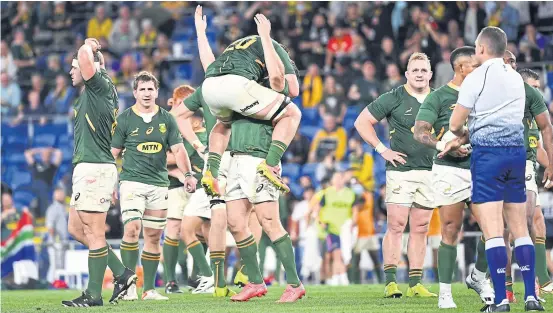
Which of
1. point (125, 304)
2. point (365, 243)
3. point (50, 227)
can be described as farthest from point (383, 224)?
point (125, 304)

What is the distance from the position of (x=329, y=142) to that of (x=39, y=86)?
24.9 ft

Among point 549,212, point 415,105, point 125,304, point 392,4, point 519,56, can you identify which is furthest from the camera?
point 392,4

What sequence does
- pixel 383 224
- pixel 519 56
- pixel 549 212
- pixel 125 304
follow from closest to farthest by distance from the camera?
pixel 125 304, pixel 549 212, pixel 383 224, pixel 519 56

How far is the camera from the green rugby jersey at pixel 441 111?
987 centimetres

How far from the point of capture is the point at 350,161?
21531mm

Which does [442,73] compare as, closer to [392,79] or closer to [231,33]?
[392,79]

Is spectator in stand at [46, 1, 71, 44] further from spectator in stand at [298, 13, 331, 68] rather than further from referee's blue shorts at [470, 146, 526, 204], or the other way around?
referee's blue shorts at [470, 146, 526, 204]

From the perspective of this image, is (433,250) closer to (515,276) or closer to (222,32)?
(515,276)

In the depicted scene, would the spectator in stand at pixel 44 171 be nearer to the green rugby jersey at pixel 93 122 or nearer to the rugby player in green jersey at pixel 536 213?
the green rugby jersey at pixel 93 122

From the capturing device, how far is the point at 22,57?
26547 millimetres

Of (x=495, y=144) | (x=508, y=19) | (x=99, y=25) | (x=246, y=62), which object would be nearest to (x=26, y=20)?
(x=99, y=25)

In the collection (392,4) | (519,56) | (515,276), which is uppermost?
(392,4)

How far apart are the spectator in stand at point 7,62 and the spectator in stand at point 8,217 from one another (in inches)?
229

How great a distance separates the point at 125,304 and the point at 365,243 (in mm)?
9365
